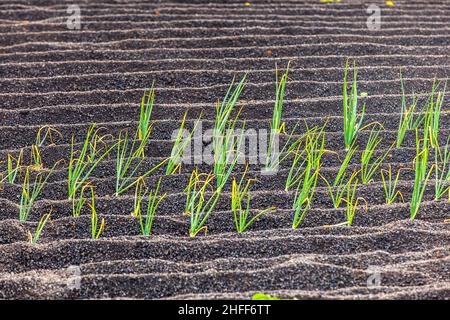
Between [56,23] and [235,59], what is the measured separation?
135 cm

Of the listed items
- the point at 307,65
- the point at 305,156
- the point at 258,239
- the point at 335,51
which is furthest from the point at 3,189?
the point at 335,51

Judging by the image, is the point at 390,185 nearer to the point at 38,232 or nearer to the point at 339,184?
the point at 339,184

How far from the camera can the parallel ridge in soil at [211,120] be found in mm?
2547

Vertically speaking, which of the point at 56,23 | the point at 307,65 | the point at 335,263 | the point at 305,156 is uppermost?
the point at 56,23

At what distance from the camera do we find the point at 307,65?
4.29m

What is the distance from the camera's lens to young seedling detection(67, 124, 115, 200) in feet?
10.0

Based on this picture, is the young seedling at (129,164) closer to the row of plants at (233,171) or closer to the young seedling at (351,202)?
the row of plants at (233,171)

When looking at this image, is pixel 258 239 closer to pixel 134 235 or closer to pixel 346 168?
pixel 134 235

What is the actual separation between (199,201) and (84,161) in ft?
2.51

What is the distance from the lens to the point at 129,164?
3.35 meters

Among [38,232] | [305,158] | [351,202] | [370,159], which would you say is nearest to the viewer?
[38,232]

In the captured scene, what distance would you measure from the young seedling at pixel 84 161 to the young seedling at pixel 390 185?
51.7 inches

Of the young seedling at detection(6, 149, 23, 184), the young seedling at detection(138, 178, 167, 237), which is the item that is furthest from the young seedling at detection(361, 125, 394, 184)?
the young seedling at detection(6, 149, 23, 184)

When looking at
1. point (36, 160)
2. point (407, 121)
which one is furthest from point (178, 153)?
point (407, 121)
